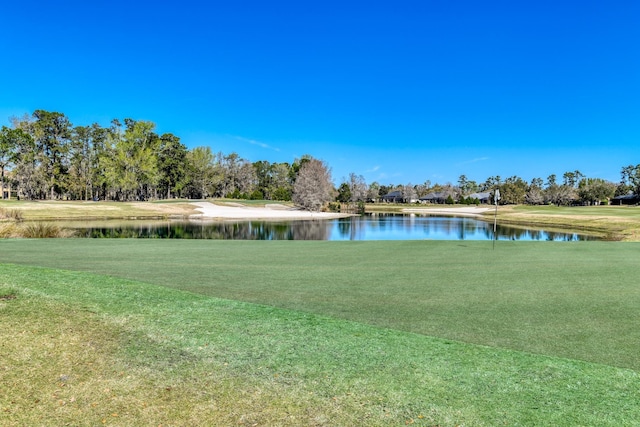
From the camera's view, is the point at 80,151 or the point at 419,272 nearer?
the point at 419,272

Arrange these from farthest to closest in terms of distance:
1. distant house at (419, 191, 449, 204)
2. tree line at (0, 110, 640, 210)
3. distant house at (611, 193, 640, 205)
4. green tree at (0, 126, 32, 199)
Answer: distant house at (419, 191, 449, 204) → distant house at (611, 193, 640, 205) → tree line at (0, 110, 640, 210) → green tree at (0, 126, 32, 199)

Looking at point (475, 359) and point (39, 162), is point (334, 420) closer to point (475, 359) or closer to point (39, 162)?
point (475, 359)

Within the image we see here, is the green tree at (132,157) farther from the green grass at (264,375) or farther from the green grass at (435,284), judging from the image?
the green grass at (264,375)

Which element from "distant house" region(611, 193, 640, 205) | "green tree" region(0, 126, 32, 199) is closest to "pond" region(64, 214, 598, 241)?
"green tree" region(0, 126, 32, 199)

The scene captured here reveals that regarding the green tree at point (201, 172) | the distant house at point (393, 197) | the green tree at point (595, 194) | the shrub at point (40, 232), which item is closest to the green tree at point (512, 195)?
the green tree at point (595, 194)

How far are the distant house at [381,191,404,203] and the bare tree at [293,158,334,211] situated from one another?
7838 centimetres

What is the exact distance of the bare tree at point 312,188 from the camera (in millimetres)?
76188

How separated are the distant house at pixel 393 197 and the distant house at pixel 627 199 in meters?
65.0

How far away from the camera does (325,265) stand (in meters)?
11.1

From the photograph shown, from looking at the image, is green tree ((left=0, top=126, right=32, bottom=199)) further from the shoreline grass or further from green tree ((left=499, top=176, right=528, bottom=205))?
green tree ((left=499, top=176, right=528, bottom=205))

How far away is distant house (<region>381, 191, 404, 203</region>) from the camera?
154 metres

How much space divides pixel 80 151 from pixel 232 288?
294 ft

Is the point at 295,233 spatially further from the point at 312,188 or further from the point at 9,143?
the point at 9,143

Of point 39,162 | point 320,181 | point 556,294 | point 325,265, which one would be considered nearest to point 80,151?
point 39,162
